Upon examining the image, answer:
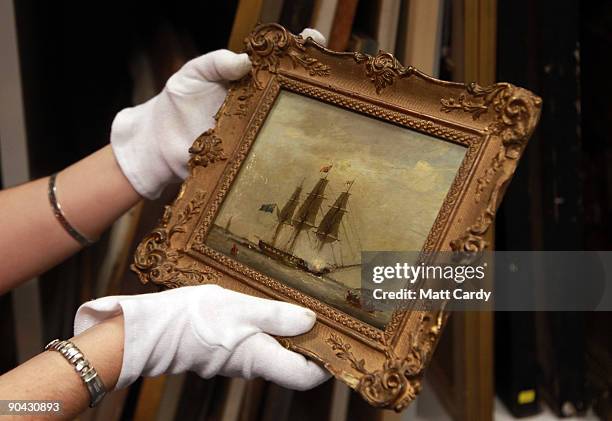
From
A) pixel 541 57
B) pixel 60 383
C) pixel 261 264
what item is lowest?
pixel 60 383

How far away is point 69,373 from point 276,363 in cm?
27

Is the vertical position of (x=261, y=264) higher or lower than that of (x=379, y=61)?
lower

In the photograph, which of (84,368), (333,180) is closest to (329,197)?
(333,180)

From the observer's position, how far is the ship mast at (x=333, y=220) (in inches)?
31.0

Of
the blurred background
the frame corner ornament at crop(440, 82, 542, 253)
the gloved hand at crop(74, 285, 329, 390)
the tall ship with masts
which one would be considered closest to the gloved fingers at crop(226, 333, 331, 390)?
the gloved hand at crop(74, 285, 329, 390)

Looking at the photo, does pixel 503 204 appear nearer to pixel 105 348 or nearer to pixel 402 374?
pixel 402 374

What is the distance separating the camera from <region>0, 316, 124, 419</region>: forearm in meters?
0.69

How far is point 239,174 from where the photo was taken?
895mm

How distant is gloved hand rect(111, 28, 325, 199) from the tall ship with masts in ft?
1.00

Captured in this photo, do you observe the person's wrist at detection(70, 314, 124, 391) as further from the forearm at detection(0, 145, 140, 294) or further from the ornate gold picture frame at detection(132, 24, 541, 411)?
the forearm at detection(0, 145, 140, 294)

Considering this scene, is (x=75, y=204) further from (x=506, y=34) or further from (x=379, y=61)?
(x=506, y=34)

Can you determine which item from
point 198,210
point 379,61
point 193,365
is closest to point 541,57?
point 379,61

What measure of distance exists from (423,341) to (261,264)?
269 millimetres

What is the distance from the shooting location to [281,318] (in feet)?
2.45
